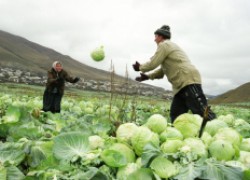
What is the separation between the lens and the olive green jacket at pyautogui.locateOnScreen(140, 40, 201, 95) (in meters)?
6.04

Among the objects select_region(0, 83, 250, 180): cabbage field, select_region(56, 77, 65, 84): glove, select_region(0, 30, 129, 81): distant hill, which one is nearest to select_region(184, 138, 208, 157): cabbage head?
select_region(0, 83, 250, 180): cabbage field

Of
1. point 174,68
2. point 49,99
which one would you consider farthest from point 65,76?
point 174,68

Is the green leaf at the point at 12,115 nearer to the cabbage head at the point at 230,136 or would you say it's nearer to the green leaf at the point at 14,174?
the green leaf at the point at 14,174

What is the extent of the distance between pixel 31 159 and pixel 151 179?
903 mm

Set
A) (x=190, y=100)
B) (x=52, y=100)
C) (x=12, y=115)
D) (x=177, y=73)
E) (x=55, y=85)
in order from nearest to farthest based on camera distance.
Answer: (x=12, y=115) < (x=190, y=100) < (x=177, y=73) < (x=52, y=100) < (x=55, y=85)

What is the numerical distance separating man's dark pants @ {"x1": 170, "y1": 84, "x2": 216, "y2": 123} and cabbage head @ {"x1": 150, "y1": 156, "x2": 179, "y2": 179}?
12.5ft

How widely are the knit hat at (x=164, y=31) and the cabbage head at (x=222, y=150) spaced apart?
4.02m

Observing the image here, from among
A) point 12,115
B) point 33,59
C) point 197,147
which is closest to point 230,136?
point 197,147

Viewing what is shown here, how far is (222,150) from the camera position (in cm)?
228

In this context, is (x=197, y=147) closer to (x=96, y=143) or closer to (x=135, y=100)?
(x=96, y=143)

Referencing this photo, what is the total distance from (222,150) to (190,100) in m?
3.72

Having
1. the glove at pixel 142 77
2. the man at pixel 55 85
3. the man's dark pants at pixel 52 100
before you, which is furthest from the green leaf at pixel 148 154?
the man at pixel 55 85

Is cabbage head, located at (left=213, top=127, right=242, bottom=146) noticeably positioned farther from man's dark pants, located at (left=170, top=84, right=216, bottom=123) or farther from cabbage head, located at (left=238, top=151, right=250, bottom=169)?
man's dark pants, located at (left=170, top=84, right=216, bottom=123)

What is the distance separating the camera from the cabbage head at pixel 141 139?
2453 mm
